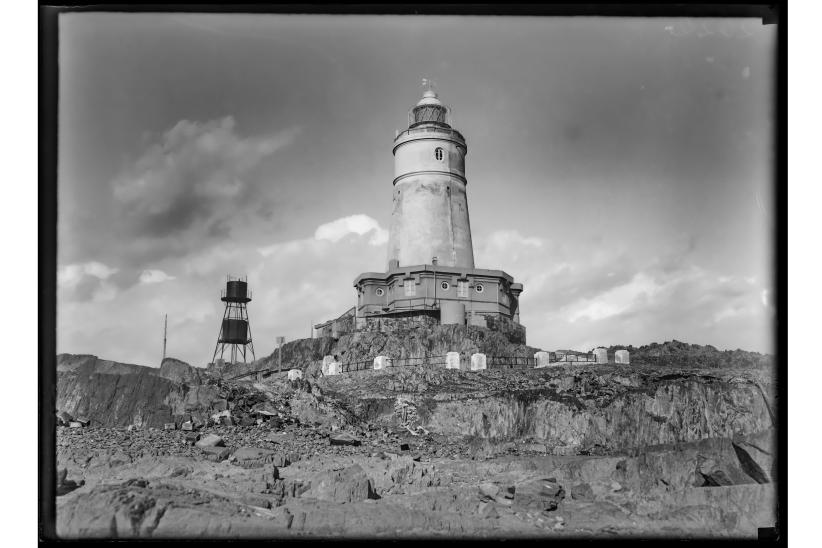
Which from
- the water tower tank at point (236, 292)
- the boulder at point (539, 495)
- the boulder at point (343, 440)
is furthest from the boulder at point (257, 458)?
the water tower tank at point (236, 292)

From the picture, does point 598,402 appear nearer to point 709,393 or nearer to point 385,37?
point 709,393

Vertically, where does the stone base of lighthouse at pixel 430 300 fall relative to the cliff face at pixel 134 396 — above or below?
above

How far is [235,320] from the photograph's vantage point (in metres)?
39.8

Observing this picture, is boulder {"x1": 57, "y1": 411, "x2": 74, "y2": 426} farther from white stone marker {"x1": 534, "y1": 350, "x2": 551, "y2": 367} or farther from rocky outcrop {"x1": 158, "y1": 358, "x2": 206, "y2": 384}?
white stone marker {"x1": 534, "y1": 350, "x2": 551, "y2": 367}

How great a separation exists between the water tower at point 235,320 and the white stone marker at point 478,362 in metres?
9.34

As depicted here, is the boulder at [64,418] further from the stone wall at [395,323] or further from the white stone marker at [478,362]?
the stone wall at [395,323]

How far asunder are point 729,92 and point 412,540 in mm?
12523

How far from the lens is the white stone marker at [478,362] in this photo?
33.9 m

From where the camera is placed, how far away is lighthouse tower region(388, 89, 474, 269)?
138 ft

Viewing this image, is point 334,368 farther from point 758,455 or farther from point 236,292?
point 758,455

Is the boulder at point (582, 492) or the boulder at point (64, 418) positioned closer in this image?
the boulder at point (582, 492)

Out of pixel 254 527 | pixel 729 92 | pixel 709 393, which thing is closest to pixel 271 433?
pixel 254 527

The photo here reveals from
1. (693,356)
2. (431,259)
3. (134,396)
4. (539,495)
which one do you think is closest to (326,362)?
(431,259)

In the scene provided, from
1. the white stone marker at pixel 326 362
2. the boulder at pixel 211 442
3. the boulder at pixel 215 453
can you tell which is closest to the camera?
the boulder at pixel 215 453
